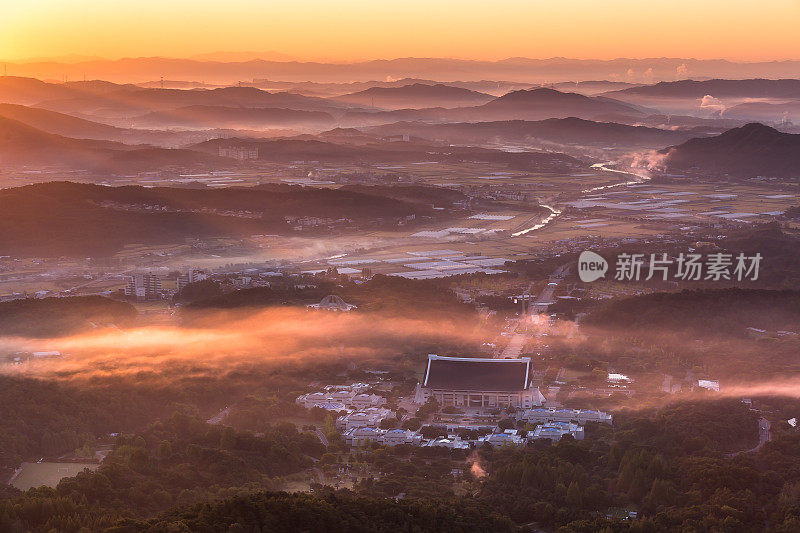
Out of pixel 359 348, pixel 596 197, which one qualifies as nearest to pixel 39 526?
pixel 359 348

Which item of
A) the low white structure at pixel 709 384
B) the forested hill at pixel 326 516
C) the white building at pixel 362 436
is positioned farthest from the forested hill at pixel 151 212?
the forested hill at pixel 326 516

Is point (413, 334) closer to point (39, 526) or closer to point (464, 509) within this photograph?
point (464, 509)

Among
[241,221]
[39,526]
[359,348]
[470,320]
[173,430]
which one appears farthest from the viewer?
[241,221]

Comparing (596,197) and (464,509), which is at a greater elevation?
(464,509)

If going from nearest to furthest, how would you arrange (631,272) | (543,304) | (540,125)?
(543,304) → (631,272) → (540,125)

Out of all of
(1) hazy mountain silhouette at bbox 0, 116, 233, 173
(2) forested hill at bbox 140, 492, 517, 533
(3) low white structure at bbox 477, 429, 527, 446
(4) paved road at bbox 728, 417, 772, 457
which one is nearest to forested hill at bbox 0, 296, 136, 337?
(3) low white structure at bbox 477, 429, 527, 446

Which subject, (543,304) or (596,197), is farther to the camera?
(596,197)

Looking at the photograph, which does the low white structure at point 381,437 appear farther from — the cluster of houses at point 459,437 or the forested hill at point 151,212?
the forested hill at point 151,212

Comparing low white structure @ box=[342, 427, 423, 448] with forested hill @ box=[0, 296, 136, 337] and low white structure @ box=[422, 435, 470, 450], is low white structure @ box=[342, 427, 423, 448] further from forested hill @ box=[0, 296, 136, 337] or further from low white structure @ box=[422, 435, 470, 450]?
forested hill @ box=[0, 296, 136, 337]
